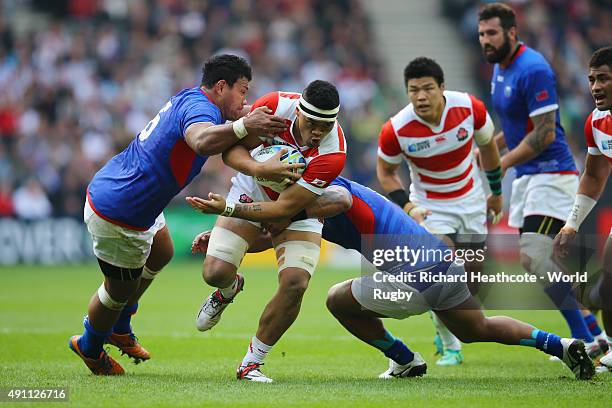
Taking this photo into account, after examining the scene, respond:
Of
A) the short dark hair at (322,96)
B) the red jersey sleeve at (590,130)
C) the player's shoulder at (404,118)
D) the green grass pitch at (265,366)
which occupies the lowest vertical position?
the green grass pitch at (265,366)

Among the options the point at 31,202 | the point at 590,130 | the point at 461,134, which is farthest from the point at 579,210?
the point at 31,202

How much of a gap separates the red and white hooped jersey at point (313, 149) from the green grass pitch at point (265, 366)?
1574mm

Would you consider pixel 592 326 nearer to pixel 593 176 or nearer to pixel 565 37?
pixel 593 176

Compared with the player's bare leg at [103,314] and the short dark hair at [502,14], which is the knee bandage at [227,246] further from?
the short dark hair at [502,14]

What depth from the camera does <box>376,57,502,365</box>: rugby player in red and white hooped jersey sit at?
9078 mm

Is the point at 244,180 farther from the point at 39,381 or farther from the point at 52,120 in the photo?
the point at 52,120

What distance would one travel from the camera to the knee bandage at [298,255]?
7.57 m

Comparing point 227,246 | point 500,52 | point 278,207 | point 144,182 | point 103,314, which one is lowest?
point 103,314

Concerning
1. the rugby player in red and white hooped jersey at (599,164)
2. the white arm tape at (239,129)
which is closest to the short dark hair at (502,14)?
the rugby player in red and white hooped jersey at (599,164)

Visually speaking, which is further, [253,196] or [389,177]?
[389,177]

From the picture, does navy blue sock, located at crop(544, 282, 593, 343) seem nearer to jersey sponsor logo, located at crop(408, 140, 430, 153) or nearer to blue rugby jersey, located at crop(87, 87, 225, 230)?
jersey sponsor logo, located at crop(408, 140, 430, 153)

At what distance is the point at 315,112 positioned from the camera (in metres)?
7.24

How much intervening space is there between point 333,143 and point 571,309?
10.5 ft

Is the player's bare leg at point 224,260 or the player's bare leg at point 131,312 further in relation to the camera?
the player's bare leg at point 131,312
